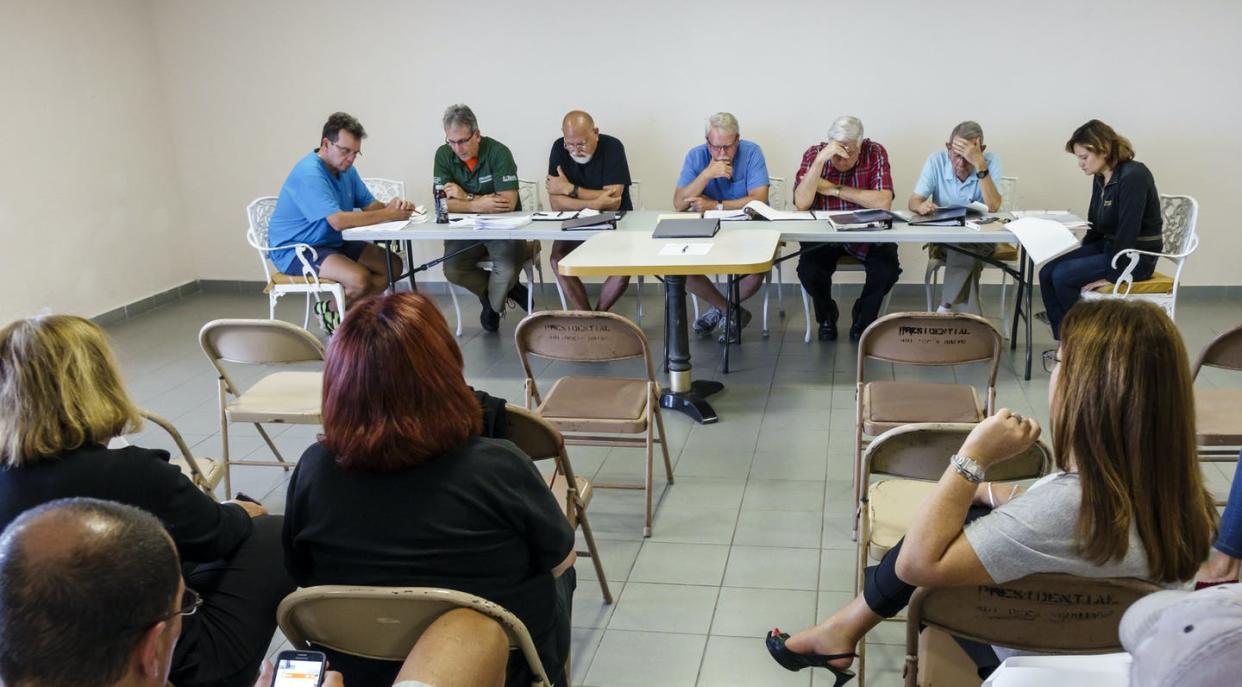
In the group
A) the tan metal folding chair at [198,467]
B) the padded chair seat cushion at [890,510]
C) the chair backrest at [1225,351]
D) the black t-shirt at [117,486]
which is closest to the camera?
the black t-shirt at [117,486]

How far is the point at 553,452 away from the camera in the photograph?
244 centimetres

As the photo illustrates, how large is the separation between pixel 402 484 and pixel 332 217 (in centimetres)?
352

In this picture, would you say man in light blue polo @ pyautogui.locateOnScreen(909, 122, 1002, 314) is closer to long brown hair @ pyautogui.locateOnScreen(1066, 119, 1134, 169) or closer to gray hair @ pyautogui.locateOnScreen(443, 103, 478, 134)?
long brown hair @ pyautogui.locateOnScreen(1066, 119, 1134, 169)

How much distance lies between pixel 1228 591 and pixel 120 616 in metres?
1.11

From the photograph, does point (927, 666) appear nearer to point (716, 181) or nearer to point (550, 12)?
point (716, 181)

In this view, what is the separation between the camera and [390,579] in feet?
5.47

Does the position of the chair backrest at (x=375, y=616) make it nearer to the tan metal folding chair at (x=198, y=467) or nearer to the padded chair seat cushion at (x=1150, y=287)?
the tan metal folding chair at (x=198, y=467)

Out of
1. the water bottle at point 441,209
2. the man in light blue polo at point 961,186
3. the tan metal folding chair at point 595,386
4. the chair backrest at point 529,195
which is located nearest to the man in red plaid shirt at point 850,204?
the man in light blue polo at point 961,186

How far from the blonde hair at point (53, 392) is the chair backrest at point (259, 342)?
50.4 inches

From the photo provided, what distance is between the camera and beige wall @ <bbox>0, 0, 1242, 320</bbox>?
221 inches

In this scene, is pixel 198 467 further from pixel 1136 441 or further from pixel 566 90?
pixel 566 90

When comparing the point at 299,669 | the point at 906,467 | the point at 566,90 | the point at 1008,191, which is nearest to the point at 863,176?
the point at 1008,191

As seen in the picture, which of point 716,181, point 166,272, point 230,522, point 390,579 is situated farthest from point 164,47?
point 390,579

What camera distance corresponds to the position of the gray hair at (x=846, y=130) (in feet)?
16.7
